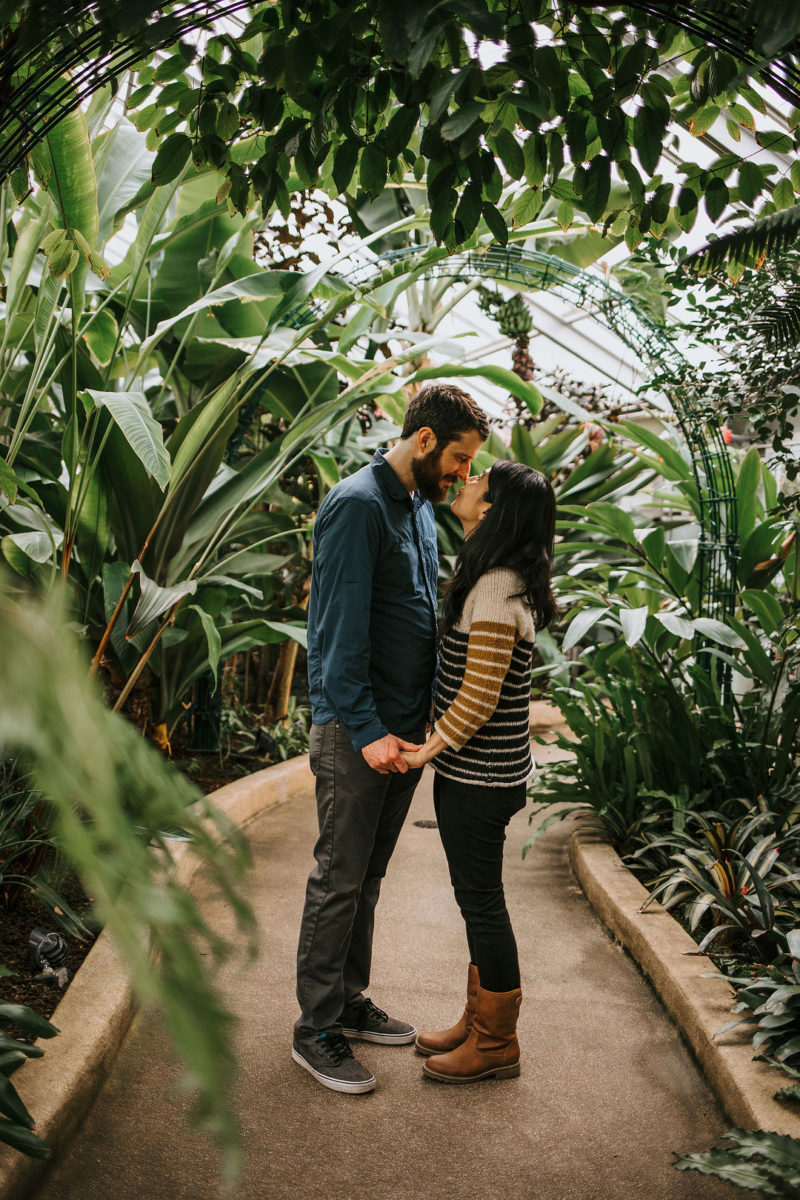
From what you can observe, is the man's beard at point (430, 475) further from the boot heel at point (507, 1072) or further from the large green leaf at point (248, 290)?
the boot heel at point (507, 1072)

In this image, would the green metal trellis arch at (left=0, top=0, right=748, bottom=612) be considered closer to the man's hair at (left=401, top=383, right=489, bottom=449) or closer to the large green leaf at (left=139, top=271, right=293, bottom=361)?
the man's hair at (left=401, top=383, right=489, bottom=449)

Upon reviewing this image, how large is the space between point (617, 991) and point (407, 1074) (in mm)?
689

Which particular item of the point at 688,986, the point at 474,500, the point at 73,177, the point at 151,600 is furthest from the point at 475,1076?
the point at 73,177

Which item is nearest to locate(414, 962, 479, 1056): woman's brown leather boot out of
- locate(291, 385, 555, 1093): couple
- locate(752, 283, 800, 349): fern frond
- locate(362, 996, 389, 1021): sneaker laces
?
locate(291, 385, 555, 1093): couple

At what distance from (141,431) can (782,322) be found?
5.37 feet

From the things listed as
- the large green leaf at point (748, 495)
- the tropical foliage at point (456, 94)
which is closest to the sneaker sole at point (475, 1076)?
the tropical foliage at point (456, 94)

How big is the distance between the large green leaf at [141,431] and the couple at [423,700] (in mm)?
408

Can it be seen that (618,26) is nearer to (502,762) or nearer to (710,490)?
(502,762)

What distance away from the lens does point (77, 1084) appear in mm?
1585

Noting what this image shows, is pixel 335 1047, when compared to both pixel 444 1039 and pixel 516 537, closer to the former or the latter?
pixel 444 1039

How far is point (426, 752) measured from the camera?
1877 millimetres

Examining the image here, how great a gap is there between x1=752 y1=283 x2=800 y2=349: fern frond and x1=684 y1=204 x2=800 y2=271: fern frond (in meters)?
0.51

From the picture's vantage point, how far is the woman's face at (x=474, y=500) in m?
2.01

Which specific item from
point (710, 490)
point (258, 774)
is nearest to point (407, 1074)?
point (258, 774)
